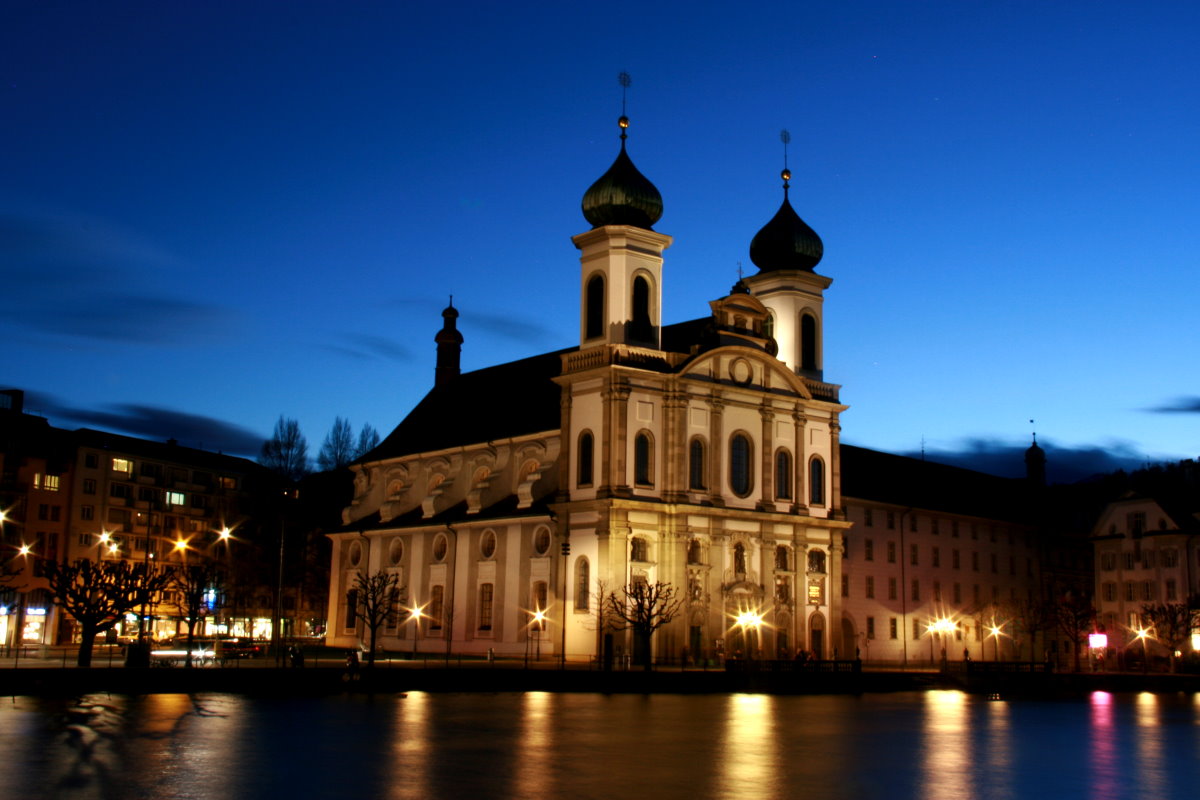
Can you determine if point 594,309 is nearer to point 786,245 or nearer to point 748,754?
point 786,245

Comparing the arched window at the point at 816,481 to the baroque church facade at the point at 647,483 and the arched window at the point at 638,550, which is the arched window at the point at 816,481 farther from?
the arched window at the point at 638,550

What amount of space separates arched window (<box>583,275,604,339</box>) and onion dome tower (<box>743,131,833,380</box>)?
11.9 metres

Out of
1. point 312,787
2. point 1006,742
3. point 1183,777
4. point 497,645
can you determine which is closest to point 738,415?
point 497,645

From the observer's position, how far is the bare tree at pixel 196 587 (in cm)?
7044

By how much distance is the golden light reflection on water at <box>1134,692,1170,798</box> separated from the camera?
22925 mm

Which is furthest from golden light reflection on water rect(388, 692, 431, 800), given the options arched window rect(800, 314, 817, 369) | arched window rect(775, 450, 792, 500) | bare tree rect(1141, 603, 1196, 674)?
bare tree rect(1141, 603, 1196, 674)

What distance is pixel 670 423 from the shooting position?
67125 millimetres

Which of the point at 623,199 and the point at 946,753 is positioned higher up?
the point at 623,199

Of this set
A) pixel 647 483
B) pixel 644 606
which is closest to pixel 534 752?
pixel 644 606

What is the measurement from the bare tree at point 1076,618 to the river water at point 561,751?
43.4m

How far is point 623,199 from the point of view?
68562 mm

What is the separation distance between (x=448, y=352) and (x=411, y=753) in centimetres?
7094

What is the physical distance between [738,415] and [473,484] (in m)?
16.7

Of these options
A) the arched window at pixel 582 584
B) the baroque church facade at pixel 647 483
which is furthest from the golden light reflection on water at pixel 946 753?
the arched window at pixel 582 584
